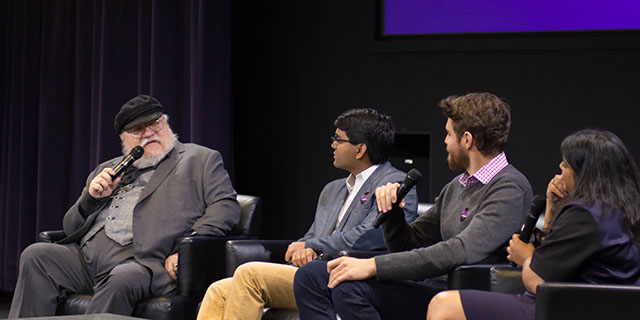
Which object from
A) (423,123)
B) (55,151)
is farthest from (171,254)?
(55,151)

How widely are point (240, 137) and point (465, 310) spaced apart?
2907mm

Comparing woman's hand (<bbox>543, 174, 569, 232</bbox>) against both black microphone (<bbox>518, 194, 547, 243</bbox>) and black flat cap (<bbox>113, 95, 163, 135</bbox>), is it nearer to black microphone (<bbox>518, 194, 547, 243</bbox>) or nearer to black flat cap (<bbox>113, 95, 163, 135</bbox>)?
black microphone (<bbox>518, 194, 547, 243</bbox>)

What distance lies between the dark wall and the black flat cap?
1135mm

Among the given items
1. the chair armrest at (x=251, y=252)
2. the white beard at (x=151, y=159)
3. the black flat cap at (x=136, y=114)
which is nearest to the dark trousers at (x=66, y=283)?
the chair armrest at (x=251, y=252)

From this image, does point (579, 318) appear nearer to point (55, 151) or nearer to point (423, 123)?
point (423, 123)

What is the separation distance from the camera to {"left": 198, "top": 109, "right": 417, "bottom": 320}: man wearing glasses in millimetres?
3100

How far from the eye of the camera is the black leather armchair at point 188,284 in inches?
134

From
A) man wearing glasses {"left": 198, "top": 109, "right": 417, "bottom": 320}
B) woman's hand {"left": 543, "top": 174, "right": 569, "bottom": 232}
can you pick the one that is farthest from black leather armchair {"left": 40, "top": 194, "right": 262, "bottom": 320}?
woman's hand {"left": 543, "top": 174, "right": 569, "bottom": 232}

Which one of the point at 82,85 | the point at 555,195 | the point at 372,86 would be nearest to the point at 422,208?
the point at 555,195

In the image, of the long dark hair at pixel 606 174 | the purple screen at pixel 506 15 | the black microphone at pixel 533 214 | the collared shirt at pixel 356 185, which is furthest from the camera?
the purple screen at pixel 506 15

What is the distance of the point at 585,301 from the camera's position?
2.10 metres

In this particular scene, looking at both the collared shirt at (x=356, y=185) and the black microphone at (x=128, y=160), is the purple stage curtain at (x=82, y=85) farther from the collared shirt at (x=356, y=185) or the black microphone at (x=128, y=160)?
the collared shirt at (x=356, y=185)

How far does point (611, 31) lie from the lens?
411 centimetres

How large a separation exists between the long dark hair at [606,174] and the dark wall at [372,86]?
6.35ft
